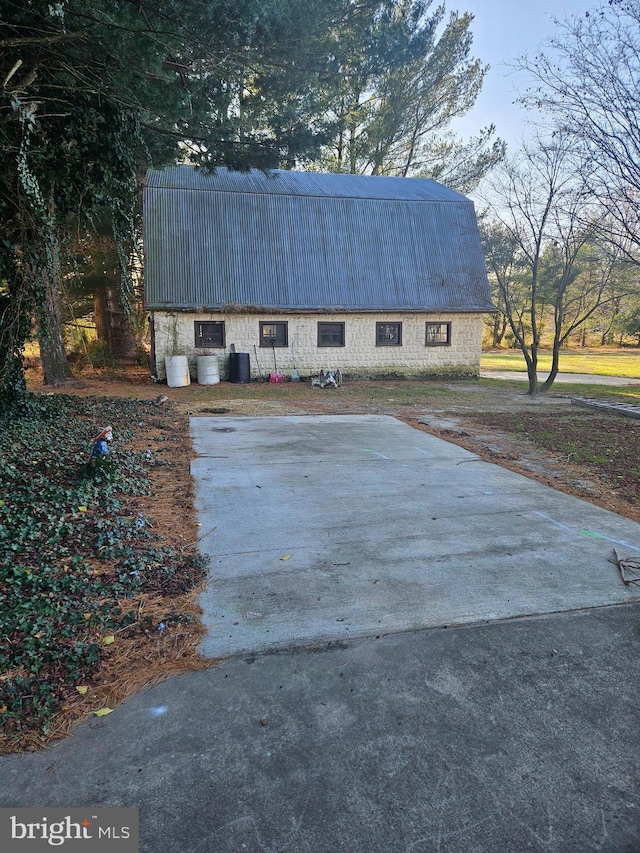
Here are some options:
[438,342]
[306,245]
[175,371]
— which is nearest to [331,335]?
[306,245]

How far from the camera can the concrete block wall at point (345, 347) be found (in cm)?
1582

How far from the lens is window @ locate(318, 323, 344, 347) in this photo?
17219mm

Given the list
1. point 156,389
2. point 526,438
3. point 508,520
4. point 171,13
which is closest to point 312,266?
point 156,389

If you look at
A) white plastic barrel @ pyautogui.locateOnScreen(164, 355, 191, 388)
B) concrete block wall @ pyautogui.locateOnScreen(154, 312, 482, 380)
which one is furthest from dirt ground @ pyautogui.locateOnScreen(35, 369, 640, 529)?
concrete block wall @ pyautogui.locateOnScreen(154, 312, 482, 380)

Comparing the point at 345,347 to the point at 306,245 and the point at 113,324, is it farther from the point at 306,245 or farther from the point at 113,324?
the point at 113,324

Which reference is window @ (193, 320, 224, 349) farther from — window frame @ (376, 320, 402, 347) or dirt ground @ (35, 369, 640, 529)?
window frame @ (376, 320, 402, 347)

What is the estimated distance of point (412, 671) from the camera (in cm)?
258

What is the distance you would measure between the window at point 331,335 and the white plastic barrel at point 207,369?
148 inches

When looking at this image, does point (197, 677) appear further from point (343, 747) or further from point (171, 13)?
point (171, 13)

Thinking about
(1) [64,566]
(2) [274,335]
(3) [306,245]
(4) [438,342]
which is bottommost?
(1) [64,566]

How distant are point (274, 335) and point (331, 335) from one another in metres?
1.98

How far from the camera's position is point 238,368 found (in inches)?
631

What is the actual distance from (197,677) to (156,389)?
13019 mm

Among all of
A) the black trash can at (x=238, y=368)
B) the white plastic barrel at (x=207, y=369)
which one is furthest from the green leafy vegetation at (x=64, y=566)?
the black trash can at (x=238, y=368)
